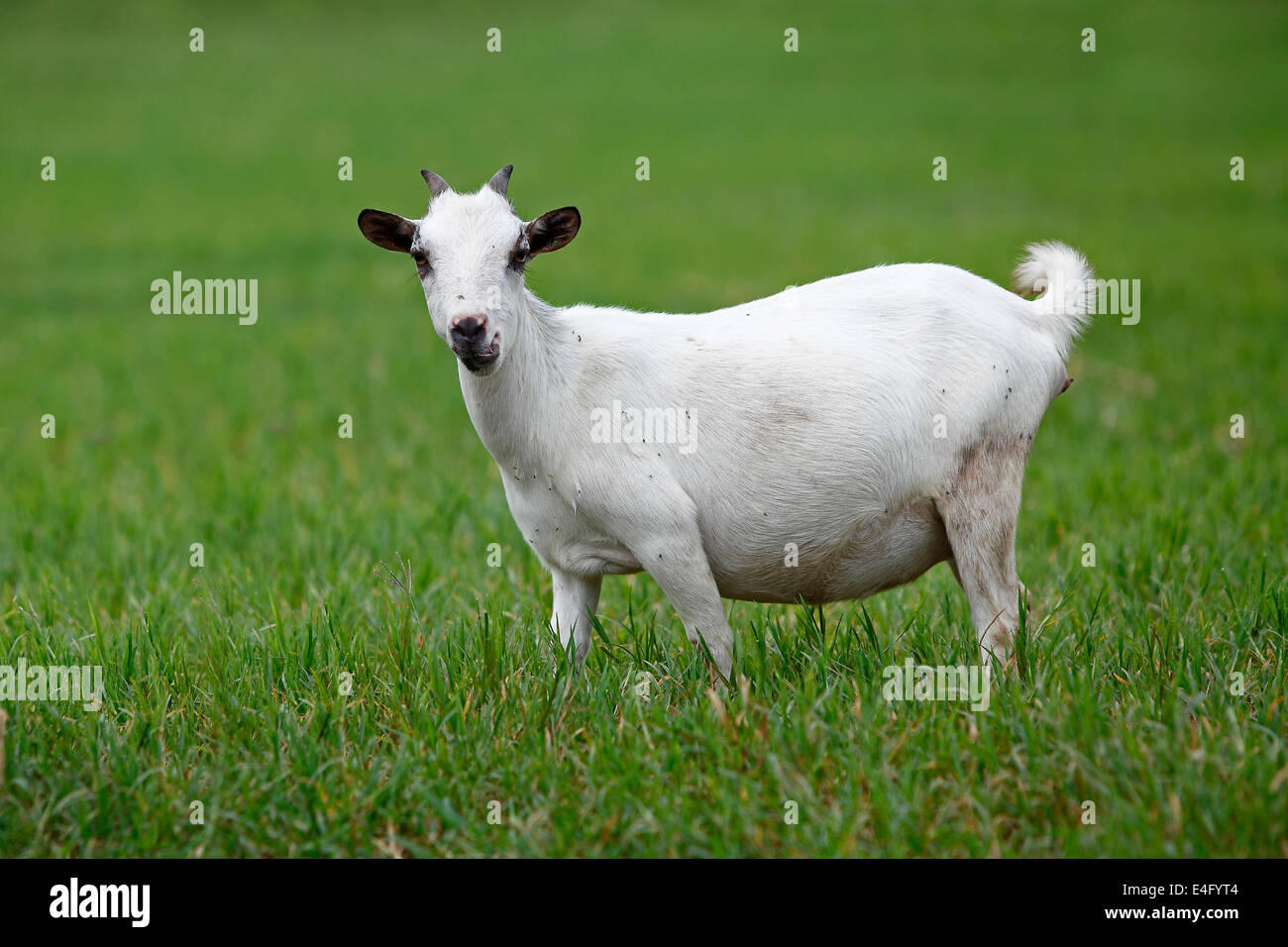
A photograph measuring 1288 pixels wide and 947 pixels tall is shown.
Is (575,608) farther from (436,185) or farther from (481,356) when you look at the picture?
(436,185)

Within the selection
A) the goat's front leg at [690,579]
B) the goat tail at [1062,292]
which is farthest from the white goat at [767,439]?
the goat tail at [1062,292]

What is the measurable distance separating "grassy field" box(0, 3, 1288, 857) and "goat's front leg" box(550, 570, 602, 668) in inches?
4.4

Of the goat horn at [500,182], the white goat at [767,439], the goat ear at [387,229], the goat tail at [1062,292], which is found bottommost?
the white goat at [767,439]

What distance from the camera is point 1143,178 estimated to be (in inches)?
869

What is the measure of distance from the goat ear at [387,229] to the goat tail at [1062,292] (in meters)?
2.33

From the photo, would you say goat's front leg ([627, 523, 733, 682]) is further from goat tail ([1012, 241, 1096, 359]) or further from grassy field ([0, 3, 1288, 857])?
goat tail ([1012, 241, 1096, 359])

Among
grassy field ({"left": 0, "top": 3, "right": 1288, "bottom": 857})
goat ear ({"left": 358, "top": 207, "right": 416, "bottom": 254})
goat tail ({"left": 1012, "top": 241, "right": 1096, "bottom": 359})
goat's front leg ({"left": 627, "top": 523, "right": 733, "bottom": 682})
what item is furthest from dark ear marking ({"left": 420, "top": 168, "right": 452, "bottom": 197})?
goat tail ({"left": 1012, "top": 241, "right": 1096, "bottom": 359})

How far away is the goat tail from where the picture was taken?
15.5 ft

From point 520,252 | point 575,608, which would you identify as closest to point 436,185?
point 520,252

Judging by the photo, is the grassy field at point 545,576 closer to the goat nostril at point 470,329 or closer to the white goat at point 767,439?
the white goat at point 767,439

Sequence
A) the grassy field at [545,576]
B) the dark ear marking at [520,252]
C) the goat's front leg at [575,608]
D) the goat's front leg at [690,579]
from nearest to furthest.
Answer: the grassy field at [545,576] < the dark ear marking at [520,252] < the goat's front leg at [690,579] < the goat's front leg at [575,608]

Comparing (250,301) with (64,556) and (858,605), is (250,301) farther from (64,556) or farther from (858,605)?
(858,605)

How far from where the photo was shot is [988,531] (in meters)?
4.44

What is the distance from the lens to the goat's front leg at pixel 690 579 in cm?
428
